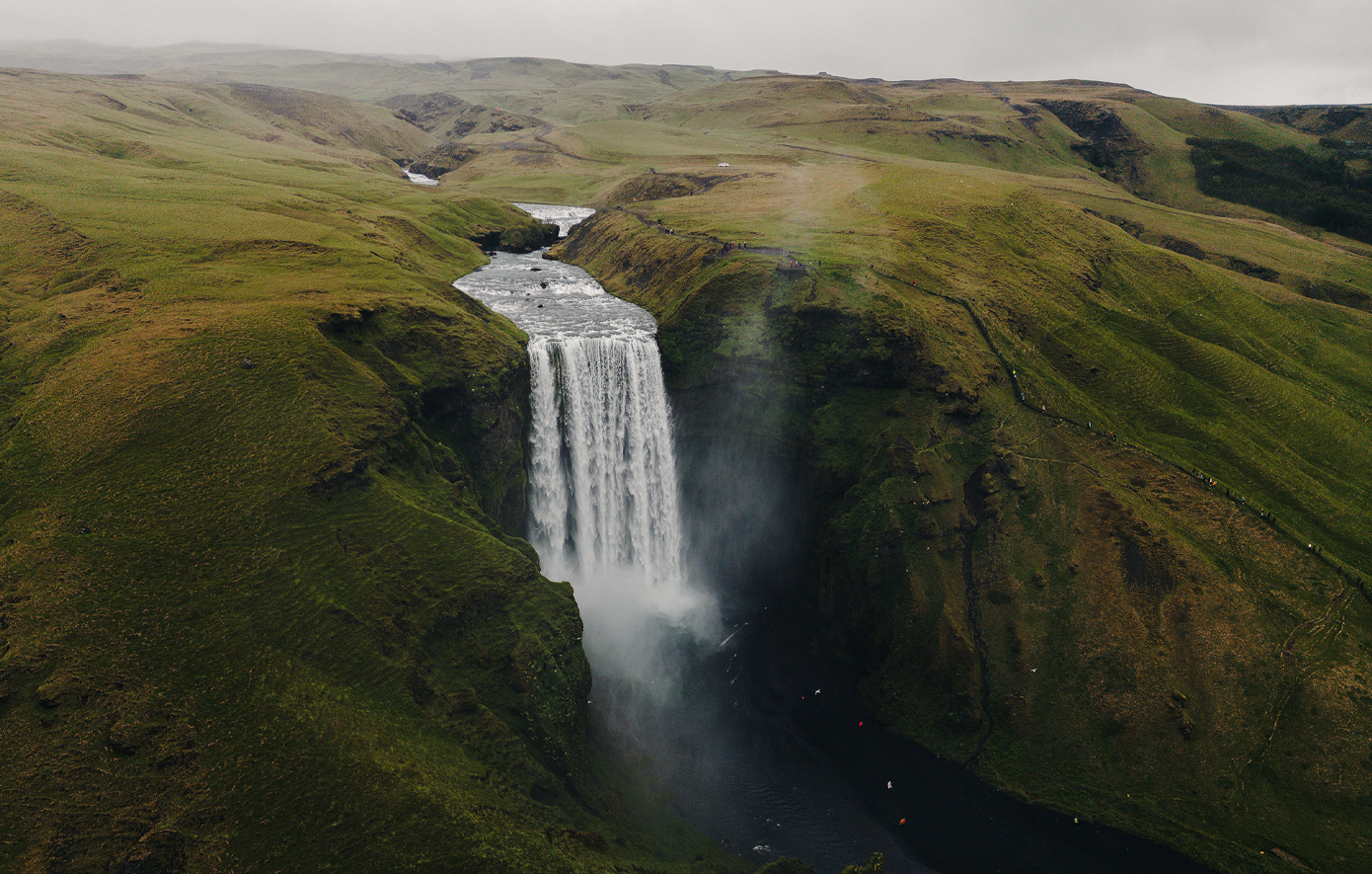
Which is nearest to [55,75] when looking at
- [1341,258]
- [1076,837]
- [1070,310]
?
[1070,310]

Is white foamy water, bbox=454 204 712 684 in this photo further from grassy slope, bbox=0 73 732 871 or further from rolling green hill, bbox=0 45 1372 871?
grassy slope, bbox=0 73 732 871

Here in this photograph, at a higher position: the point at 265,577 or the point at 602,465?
the point at 265,577

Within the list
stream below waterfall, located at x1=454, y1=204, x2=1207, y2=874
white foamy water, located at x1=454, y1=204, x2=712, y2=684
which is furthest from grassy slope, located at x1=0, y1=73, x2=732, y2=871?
stream below waterfall, located at x1=454, y1=204, x2=1207, y2=874

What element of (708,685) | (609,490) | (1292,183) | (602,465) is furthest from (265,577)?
(1292,183)

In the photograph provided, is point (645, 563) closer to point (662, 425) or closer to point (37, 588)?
point (662, 425)

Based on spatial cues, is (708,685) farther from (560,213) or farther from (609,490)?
(560,213)
